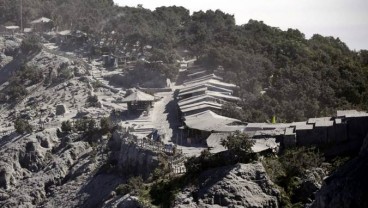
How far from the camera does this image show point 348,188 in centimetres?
2731

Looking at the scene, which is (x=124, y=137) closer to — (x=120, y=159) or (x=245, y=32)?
(x=120, y=159)

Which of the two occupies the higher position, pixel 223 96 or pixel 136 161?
pixel 223 96

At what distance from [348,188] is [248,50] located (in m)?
39.6

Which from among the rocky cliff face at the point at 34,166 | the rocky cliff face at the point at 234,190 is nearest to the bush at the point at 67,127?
the rocky cliff face at the point at 34,166

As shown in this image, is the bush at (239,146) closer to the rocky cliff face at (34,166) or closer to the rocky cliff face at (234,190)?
the rocky cliff face at (234,190)

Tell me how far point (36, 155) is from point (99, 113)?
25.8ft

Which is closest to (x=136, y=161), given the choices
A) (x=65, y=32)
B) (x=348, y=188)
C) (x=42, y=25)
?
(x=348, y=188)

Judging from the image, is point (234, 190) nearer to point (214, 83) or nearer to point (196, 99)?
point (196, 99)

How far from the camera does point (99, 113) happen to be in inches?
2183

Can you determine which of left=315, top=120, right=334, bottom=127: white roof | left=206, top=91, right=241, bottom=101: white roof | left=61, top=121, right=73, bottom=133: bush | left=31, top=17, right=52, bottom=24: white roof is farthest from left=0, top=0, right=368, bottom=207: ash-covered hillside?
left=31, top=17, right=52, bottom=24: white roof

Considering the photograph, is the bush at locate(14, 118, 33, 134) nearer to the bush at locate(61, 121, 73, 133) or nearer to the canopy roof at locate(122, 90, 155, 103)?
the bush at locate(61, 121, 73, 133)

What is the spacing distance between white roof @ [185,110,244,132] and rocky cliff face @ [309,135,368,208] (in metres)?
12.8

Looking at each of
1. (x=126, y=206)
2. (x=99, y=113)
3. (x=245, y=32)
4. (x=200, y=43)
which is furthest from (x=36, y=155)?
(x=245, y=32)

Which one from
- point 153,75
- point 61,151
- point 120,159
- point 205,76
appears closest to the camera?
point 120,159
